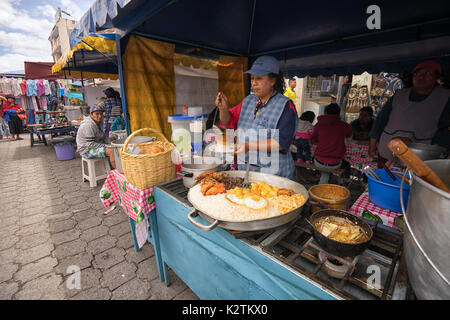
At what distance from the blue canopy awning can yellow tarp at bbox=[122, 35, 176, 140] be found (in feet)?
0.68

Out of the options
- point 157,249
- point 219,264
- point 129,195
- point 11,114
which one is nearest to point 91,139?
point 129,195

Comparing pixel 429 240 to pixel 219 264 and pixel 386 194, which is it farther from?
pixel 219 264

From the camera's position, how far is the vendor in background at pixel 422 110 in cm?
253

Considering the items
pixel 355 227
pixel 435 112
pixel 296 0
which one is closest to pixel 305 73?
pixel 296 0

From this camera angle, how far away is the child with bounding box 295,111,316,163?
543 centimetres

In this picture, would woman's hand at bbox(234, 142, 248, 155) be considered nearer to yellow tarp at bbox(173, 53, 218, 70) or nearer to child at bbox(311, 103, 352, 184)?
child at bbox(311, 103, 352, 184)

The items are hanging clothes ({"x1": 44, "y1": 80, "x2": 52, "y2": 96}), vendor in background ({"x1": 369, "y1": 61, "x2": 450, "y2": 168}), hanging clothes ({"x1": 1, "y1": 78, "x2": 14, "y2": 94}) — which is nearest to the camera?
vendor in background ({"x1": 369, "y1": 61, "x2": 450, "y2": 168})

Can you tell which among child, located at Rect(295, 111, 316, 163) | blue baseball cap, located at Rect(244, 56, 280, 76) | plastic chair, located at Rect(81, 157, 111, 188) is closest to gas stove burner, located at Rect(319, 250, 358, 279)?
blue baseball cap, located at Rect(244, 56, 280, 76)

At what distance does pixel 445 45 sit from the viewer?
3.39 metres

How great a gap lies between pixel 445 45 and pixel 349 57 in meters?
1.42

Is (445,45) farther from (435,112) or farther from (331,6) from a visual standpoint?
(331,6)

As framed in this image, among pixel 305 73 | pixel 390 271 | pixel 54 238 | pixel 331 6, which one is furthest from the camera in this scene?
pixel 305 73

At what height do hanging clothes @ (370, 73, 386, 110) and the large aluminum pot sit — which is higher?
hanging clothes @ (370, 73, 386, 110)

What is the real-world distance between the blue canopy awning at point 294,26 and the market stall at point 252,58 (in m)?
0.02
